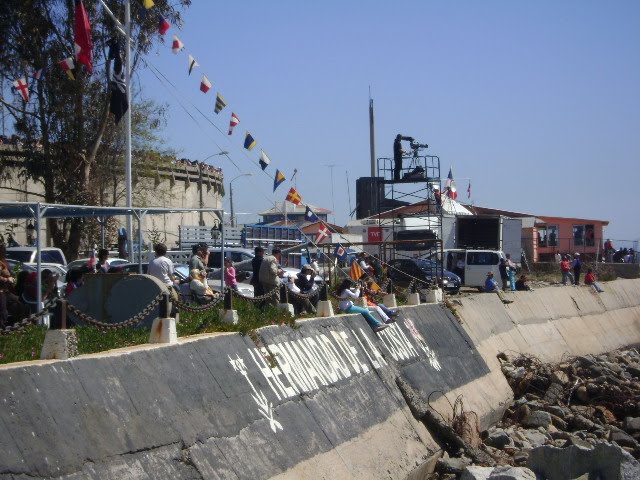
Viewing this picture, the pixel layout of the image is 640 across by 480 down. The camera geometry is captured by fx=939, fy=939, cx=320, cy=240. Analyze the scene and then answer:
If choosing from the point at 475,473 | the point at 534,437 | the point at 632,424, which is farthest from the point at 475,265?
the point at 475,473

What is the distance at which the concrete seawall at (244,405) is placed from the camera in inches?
300

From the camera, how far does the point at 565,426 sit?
1797cm

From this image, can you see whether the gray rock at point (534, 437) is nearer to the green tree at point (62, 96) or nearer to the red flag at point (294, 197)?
the red flag at point (294, 197)

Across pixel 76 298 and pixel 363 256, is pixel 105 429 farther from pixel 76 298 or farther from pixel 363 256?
pixel 363 256

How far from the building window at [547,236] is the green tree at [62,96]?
32.5 metres

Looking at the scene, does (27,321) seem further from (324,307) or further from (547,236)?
(547,236)

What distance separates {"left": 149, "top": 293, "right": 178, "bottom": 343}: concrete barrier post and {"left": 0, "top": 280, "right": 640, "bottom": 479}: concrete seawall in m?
0.18

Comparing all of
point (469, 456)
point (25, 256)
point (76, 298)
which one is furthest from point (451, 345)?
point (25, 256)

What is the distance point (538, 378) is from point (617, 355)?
30.0 feet

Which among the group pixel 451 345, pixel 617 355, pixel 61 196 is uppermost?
pixel 61 196

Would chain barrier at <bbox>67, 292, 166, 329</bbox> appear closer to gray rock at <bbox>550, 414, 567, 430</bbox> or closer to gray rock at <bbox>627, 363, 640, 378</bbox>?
gray rock at <bbox>550, 414, 567, 430</bbox>

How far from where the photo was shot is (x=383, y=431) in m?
12.9

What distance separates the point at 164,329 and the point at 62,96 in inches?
844

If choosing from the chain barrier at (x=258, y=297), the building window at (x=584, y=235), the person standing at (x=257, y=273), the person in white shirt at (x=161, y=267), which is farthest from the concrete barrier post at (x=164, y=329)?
the building window at (x=584, y=235)
